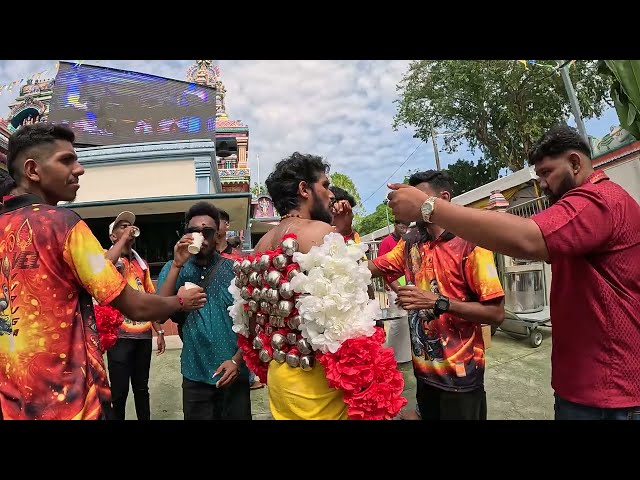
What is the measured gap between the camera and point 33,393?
1.50m

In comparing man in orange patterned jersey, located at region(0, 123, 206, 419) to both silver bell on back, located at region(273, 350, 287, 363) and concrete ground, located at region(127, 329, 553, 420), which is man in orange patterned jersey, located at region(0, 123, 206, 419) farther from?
concrete ground, located at region(127, 329, 553, 420)

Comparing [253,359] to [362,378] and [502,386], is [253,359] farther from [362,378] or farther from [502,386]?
[502,386]

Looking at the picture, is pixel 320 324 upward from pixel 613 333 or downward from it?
upward

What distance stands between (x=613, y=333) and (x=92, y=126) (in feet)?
51.0

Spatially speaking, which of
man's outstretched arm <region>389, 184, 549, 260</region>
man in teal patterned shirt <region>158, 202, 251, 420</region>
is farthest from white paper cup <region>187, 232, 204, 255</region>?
man's outstretched arm <region>389, 184, 549, 260</region>

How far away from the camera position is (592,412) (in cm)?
169

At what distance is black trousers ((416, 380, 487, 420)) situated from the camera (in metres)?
2.36

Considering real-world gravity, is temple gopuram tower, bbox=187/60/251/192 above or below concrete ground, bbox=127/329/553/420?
above

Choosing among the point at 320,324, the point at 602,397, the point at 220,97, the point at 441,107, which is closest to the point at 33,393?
the point at 320,324

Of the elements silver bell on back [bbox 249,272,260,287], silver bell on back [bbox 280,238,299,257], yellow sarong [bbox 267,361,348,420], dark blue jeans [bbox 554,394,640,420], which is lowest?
dark blue jeans [bbox 554,394,640,420]

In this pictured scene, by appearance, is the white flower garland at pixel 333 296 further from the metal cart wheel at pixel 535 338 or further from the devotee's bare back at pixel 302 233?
the metal cart wheel at pixel 535 338

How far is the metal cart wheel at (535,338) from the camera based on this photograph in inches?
259

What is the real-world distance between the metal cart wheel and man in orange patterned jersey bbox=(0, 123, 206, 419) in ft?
21.5
